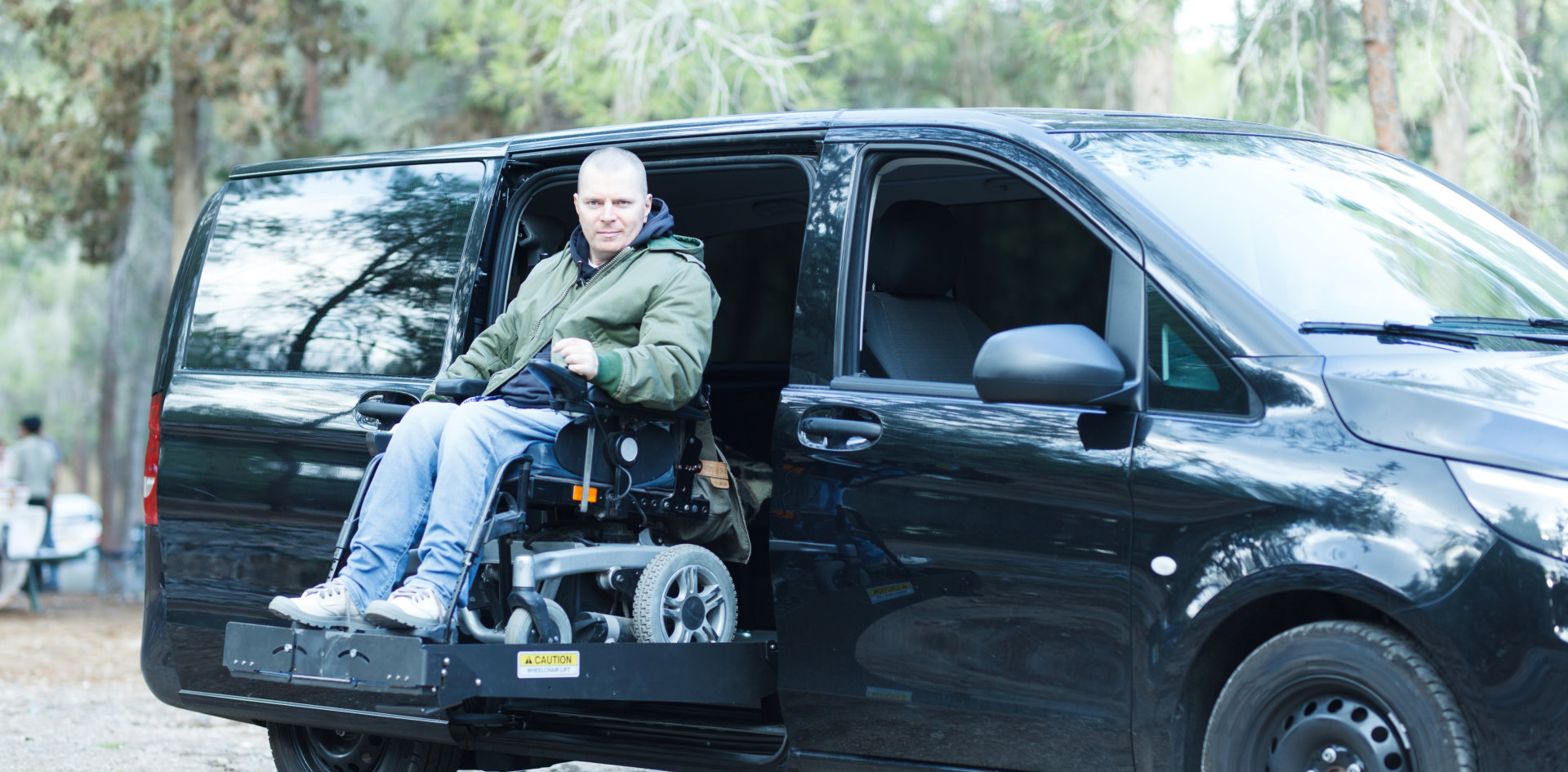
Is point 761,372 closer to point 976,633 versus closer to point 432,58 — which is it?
point 976,633

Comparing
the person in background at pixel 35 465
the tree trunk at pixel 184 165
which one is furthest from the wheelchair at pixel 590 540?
the person in background at pixel 35 465

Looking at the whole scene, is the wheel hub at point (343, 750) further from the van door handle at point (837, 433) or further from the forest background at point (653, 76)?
the forest background at point (653, 76)

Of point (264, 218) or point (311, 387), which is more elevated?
point (264, 218)

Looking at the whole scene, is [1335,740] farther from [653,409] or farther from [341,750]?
[341,750]

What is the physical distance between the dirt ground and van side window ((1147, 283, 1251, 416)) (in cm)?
397

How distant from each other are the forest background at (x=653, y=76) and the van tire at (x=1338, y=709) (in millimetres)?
6405

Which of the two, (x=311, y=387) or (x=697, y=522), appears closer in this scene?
(x=697, y=522)

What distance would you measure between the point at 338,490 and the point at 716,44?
8.36m

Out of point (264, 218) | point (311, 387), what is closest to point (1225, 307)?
point (311, 387)

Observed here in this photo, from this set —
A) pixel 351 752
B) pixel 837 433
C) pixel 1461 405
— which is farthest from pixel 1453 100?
pixel 351 752

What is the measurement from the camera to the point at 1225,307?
12.5ft

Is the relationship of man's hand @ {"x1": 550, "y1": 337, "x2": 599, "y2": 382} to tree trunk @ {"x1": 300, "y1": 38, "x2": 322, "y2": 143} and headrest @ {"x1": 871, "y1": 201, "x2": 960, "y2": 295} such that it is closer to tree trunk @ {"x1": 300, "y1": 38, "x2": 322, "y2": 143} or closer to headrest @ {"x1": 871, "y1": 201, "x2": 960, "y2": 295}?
headrest @ {"x1": 871, "y1": 201, "x2": 960, "y2": 295}

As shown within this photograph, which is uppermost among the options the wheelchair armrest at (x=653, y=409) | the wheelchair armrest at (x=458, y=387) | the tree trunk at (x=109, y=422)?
the wheelchair armrest at (x=458, y=387)

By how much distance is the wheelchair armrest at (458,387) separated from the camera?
4.80m
